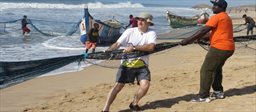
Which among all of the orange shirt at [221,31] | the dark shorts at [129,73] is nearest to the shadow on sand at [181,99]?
the dark shorts at [129,73]

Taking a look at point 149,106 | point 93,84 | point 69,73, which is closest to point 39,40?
point 69,73

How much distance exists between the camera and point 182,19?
1464 inches

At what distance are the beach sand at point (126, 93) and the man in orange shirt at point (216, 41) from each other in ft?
1.19

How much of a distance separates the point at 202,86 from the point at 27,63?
8.46 feet

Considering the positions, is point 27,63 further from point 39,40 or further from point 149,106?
point 39,40

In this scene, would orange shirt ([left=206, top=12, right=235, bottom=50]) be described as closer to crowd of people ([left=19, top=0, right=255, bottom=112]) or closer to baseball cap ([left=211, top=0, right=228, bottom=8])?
→ crowd of people ([left=19, top=0, right=255, bottom=112])

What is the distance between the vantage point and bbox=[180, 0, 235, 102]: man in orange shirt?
6.79m

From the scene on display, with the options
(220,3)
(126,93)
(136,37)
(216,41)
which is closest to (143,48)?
A: (136,37)

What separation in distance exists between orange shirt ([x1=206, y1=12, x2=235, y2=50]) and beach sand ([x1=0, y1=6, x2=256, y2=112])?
0.86 metres

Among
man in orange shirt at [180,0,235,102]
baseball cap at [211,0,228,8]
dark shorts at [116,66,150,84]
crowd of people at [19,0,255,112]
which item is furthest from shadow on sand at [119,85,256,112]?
baseball cap at [211,0,228,8]

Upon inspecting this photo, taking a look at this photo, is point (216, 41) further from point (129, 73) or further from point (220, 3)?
point (129, 73)

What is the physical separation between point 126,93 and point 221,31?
2.39 metres

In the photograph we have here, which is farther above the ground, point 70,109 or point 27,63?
→ point 27,63

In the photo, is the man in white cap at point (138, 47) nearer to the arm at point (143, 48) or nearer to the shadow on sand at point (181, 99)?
the arm at point (143, 48)
